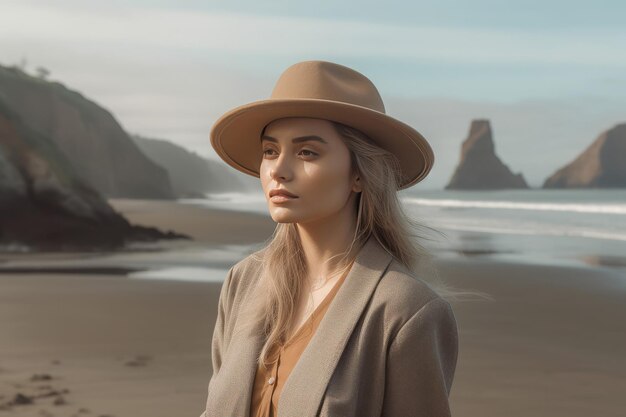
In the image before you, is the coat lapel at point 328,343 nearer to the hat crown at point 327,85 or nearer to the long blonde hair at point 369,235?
the long blonde hair at point 369,235

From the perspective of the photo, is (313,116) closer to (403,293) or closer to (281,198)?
(281,198)

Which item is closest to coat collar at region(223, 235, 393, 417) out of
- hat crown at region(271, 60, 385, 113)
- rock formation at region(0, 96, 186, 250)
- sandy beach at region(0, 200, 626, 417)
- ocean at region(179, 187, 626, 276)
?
hat crown at region(271, 60, 385, 113)

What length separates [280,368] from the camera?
2514 millimetres

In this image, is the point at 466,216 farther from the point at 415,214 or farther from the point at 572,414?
the point at 415,214

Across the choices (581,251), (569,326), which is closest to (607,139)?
(581,251)

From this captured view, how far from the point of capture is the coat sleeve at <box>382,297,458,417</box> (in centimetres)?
237

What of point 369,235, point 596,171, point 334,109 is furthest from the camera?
point 596,171

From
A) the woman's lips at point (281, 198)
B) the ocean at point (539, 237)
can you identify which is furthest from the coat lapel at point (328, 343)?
the ocean at point (539, 237)

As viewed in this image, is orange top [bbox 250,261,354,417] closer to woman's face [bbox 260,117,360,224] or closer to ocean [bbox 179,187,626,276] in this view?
woman's face [bbox 260,117,360,224]

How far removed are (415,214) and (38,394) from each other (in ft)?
13.7

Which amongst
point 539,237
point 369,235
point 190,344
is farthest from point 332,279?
point 539,237

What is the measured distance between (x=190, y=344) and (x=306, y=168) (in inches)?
227

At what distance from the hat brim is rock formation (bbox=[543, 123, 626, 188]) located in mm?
91461

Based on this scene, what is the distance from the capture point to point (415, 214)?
275cm
